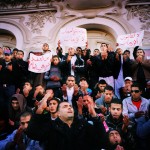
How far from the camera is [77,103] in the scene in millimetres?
3590

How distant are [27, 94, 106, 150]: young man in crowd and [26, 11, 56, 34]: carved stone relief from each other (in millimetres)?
6173

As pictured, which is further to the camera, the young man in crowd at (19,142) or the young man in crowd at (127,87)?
the young man in crowd at (127,87)

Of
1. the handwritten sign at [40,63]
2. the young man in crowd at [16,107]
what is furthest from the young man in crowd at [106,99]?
the handwritten sign at [40,63]

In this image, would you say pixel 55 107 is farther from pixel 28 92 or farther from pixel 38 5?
pixel 38 5

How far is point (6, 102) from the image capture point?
495cm

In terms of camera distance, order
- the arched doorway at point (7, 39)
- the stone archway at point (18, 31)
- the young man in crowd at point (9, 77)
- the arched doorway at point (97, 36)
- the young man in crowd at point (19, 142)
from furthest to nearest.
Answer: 1. the arched doorway at point (7, 39)
2. the arched doorway at point (97, 36)
3. the stone archway at point (18, 31)
4. the young man in crowd at point (9, 77)
5. the young man in crowd at point (19, 142)

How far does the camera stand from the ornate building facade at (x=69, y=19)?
28.2ft

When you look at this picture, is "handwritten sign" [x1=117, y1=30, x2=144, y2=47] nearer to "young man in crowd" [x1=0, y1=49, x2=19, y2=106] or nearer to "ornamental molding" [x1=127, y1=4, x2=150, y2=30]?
"young man in crowd" [x1=0, y1=49, x2=19, y2=106]

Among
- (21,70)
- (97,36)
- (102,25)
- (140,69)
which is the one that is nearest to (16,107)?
(21,70)

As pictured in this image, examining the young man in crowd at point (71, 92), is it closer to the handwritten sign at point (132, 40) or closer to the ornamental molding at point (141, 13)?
the handwritten sign at point (132, 40)

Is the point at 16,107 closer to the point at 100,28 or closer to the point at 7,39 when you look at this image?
the point at 100,28

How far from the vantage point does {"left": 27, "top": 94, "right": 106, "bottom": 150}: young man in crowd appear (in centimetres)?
305

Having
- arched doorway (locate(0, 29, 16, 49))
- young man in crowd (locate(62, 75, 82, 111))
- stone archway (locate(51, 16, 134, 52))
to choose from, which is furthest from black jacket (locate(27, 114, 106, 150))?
arched doorway (locate(0, 29, 16, 49))

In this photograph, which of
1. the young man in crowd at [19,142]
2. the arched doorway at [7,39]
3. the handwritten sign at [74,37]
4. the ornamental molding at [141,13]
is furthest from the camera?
the arched doorway at [7,39]
